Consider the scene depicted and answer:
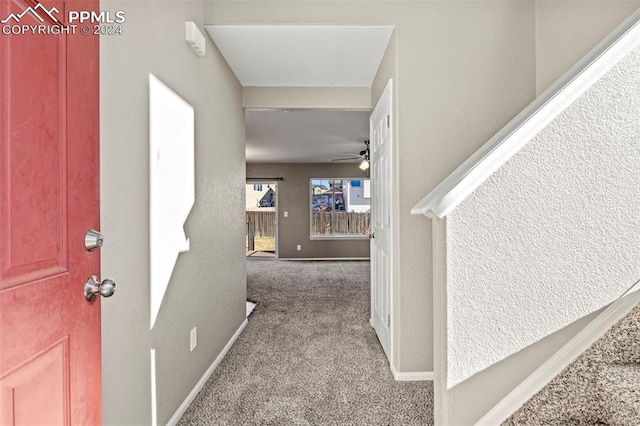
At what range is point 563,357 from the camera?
113cm

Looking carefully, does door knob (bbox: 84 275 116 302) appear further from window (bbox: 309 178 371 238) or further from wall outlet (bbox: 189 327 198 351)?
window (bbox: 309 178 371 238)

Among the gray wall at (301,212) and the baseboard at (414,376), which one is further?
the gray wall at (301,212)

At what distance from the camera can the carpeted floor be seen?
6.03ft

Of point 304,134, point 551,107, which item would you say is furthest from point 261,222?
point 551,107

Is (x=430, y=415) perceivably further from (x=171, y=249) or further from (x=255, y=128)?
(x=255, y=128)

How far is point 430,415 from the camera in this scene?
72.3 inches

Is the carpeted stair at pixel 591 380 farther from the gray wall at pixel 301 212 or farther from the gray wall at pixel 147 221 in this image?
the gray wall at pixel 301 212

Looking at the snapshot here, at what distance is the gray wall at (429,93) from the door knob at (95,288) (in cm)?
166

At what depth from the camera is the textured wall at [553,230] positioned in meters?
1.13

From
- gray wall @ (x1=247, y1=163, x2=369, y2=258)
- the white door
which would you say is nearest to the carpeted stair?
the white door

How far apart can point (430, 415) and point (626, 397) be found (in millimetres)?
1031

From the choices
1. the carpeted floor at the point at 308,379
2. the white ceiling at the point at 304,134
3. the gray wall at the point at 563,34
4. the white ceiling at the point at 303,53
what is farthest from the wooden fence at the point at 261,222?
the gray wall at the point at 563,34

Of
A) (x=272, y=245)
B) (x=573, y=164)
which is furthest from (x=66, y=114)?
(x=272, y=245)

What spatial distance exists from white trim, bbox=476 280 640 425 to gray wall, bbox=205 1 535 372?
102 cm
